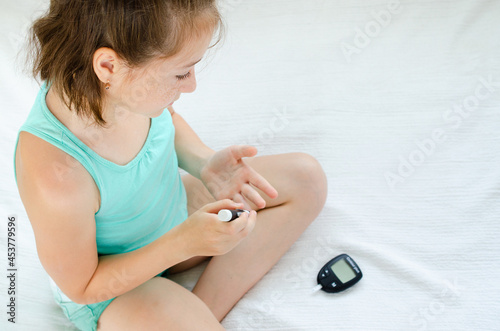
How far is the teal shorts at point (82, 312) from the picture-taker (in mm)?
826

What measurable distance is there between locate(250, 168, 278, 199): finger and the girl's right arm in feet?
0.42

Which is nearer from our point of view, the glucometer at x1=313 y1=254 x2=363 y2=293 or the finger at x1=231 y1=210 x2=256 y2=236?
the finger at x1=231 y1=210 x2=256 y2=236

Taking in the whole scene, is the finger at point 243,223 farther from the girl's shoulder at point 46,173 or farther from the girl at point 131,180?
the girl's shoulder at point 46,173

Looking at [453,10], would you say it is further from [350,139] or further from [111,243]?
[111,243]

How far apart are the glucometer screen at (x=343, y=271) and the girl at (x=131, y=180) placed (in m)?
0.10

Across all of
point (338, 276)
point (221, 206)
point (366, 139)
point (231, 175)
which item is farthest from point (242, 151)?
point (366, 139)

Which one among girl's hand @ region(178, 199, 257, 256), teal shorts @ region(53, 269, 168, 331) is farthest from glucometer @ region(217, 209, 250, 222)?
teal shorts @ region(53, 269, 168, 331)

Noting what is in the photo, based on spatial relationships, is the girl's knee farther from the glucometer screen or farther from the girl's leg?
the glucometer screen

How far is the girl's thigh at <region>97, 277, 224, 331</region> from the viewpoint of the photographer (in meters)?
0.78

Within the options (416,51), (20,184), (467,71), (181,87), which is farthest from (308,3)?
(20,184)

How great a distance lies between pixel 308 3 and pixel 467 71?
470 millimetres

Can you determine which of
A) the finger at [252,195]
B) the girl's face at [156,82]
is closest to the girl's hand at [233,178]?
the finger at [252,195]

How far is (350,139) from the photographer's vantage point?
3.87 feet

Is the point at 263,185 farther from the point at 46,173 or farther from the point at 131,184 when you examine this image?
the point at 46,173
